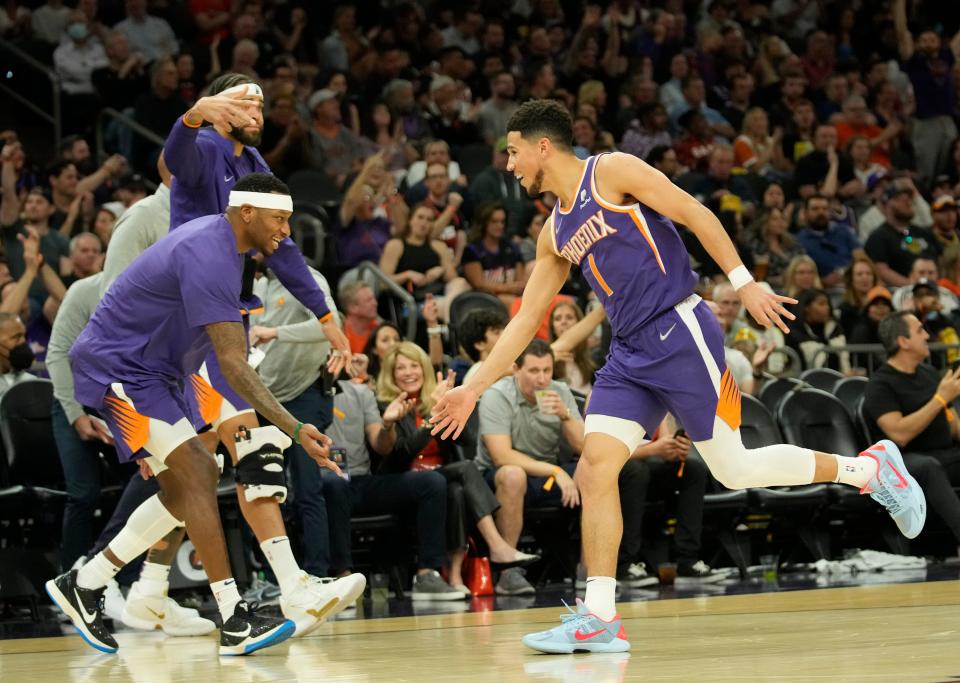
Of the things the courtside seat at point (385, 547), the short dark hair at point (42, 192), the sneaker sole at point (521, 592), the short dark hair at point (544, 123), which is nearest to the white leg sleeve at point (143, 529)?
the short dark hair at point (544, 123)

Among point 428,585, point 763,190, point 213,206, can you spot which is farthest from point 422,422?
point 763,190

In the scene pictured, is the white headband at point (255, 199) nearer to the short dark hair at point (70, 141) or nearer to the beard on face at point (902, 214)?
the short dark hair at point (70, 141)

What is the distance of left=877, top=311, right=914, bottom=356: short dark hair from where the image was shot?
950 centimetres

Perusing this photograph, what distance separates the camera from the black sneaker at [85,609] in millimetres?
5848

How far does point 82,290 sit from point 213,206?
5.55 feet

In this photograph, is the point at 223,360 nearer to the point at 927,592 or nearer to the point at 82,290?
the point at 82,290

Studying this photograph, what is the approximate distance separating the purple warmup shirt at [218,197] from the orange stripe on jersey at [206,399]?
1.86 ft

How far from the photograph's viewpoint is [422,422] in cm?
862

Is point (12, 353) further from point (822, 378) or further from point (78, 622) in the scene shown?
point (822, 378)

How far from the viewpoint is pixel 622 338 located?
553 centimetres

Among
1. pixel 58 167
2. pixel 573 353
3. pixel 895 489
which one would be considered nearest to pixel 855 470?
pixel 895 489

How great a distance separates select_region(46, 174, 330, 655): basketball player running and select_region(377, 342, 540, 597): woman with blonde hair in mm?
2353

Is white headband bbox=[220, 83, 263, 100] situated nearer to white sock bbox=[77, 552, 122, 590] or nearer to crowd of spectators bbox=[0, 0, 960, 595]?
crowd of spectators bbox=[0, 0, 960, 595]

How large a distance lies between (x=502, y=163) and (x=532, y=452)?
14.9 feet
